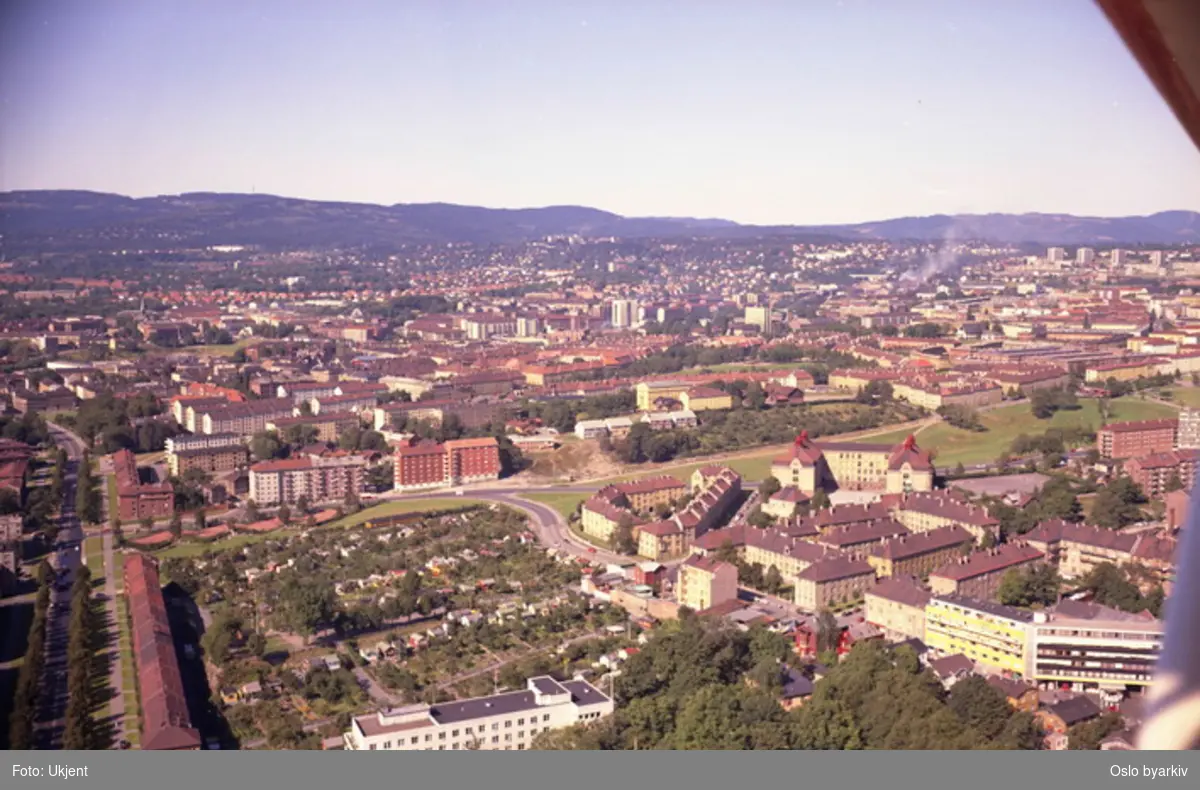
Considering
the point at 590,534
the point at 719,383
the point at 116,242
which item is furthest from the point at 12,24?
the point at 719,383

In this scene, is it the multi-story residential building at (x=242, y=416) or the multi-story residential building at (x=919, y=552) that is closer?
the multi-story residential building at (x=919, y=552)

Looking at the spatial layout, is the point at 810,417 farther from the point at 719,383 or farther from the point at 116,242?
the point at 116,242

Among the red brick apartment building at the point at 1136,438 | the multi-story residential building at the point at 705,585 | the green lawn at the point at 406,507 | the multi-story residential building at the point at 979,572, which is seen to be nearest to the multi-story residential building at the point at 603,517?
the green lawn at the point at 406,507

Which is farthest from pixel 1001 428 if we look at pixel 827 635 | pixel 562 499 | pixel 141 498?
pixel 141 498

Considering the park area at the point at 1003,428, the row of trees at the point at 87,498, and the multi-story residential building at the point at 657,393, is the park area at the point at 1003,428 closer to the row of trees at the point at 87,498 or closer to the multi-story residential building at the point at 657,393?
the multi-story residential building at the point at 657,393

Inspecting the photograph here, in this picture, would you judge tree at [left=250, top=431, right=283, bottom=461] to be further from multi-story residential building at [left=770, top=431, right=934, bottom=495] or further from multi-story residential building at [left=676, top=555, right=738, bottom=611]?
multi-story residential building at [left=676, top=555, right=738, bottom=611]

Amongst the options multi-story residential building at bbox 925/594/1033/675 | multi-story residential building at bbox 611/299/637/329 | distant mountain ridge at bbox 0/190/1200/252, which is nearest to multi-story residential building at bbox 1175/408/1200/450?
distant mountain ridge at bbox 0/190/1200/252
